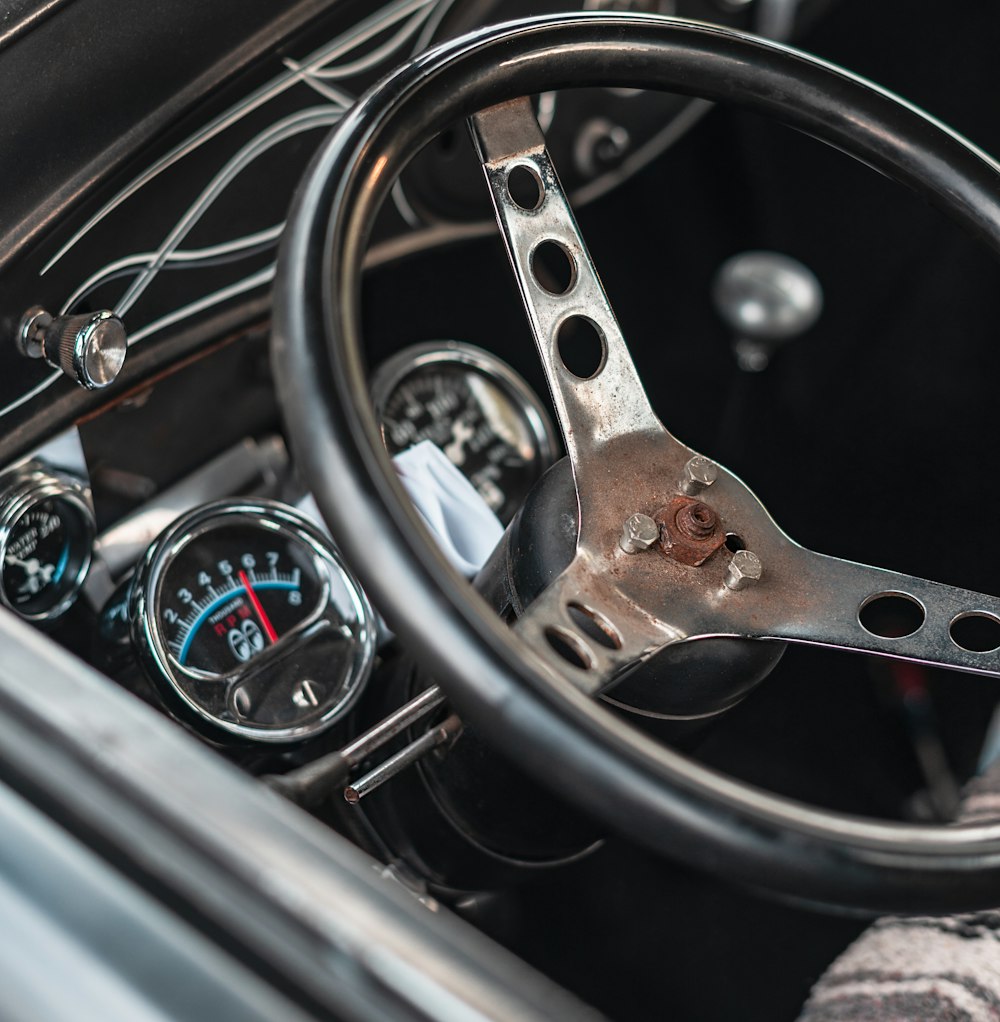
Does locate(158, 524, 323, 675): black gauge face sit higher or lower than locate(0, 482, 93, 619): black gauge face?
lower

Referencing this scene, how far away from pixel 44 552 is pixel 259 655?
0.57 feet

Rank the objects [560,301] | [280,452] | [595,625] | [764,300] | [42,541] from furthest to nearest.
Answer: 1. [764,300]
2. [280,452]
3. [42,541]
4. [560,301]
5. [595,625]

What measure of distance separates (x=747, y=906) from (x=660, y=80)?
0.77 metres

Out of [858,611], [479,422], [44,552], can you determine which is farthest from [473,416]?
[858,611]

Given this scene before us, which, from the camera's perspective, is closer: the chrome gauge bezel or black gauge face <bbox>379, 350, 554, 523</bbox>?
the chrome gauge bezel

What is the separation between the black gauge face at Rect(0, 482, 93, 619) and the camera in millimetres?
873

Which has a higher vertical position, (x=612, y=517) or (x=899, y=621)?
(x=612, y=517)

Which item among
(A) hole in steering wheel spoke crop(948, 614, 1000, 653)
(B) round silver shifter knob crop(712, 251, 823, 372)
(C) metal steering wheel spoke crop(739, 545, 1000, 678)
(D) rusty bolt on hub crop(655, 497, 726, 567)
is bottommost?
(B) round silver shifter knob crop(712, 251, 823, 372)

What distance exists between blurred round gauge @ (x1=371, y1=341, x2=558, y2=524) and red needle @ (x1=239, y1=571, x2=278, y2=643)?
30 cm

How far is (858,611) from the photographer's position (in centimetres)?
73

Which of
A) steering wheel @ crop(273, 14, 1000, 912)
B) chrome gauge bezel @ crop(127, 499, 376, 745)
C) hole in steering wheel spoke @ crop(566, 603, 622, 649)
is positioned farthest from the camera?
chrome gauge bezel @ crop(127, 499, 376, 745)

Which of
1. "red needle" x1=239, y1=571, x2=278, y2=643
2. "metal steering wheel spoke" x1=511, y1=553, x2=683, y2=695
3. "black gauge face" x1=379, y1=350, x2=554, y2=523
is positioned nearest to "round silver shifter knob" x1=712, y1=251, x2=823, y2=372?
"black gauge face" x1=379, y1=350, x2=554, y2=523

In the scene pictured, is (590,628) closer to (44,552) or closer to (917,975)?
(917,975)

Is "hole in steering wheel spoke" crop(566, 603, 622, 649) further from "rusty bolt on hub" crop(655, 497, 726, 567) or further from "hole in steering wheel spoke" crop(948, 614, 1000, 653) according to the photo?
"hole in steering wheel spoke" crop(948, 614, 1000, 653)
